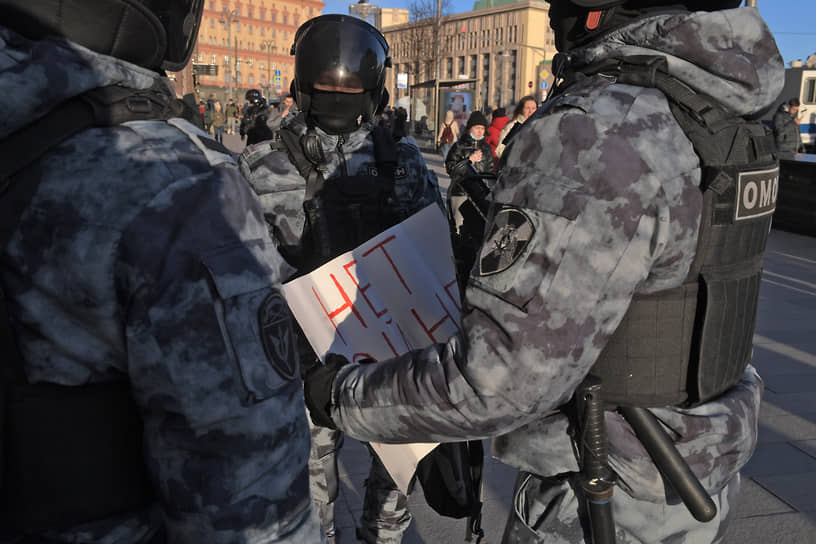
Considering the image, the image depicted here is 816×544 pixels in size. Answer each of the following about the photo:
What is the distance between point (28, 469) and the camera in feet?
3.02

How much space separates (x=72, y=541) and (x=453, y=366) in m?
0.68

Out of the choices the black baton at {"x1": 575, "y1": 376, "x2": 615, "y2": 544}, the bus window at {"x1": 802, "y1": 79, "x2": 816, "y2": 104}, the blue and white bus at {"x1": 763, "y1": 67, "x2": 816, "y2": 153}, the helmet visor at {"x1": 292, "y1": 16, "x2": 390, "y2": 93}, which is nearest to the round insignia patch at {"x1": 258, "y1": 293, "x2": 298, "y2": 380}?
the black baton at {"x1": 575, "y1": 376, "x2": 615, "y2": 544}

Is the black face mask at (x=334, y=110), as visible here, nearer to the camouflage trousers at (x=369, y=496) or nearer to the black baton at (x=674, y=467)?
the camouflage trousers at (x=369, y=496)

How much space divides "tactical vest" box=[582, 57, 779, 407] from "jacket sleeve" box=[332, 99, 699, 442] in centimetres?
5

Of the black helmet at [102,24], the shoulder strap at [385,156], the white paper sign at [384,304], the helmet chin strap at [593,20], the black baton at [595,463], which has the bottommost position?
the black baton at [595,463]

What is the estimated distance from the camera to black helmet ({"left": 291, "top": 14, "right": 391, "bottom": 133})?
2785 millimetres

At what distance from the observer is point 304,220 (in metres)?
2.71

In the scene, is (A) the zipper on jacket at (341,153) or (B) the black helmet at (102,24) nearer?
(B) the black helmet at (102,24)

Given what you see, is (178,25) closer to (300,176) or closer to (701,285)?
(701,285)

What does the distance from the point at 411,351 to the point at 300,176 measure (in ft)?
5.04

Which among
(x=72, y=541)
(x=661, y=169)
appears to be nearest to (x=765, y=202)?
(x=661, y=169)

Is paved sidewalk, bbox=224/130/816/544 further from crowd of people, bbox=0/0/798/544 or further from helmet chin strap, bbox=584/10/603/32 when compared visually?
helmet chin strap, bbox=584/10/603/32

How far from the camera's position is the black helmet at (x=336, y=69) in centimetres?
279

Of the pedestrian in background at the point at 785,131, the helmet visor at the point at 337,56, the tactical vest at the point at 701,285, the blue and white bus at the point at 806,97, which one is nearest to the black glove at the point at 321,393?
the tactical vest at the point at 701,285
